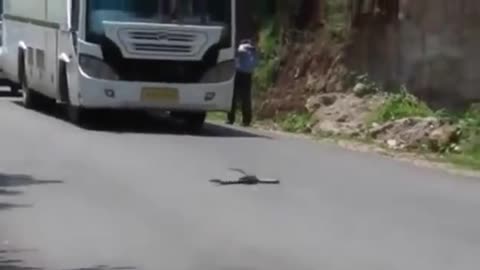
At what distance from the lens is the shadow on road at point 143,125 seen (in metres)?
27.7

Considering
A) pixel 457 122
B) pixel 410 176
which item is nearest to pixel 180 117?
pixel 457 122

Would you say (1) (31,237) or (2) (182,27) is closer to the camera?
(1) (31,237)

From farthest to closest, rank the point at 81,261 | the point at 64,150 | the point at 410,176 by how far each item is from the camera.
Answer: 1. the point at 64,150
2. the point at 410,176
3. the point at 81,261

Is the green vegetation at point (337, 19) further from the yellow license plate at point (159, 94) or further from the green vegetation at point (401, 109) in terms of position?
the yellow license plate at point (159, 94)

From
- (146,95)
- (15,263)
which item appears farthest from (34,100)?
(15,263)

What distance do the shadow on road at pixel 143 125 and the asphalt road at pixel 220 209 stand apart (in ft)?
7.78

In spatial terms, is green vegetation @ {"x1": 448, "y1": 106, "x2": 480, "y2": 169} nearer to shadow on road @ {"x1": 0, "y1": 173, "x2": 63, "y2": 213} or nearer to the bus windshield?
the bus windshield

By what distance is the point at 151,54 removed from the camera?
2708 centimetres

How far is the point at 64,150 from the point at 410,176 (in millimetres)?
5076

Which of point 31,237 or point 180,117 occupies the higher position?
point 31,237

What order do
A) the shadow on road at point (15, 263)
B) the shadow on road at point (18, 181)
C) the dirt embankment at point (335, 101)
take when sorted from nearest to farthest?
the shadow on road at point (15, 263)
the shadow on road at point (18, 181)
the dirt embankment at point (335, 101)

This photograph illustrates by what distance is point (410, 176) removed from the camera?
68.5 ft

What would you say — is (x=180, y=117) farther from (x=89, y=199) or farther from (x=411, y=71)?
(x=89, y=199)

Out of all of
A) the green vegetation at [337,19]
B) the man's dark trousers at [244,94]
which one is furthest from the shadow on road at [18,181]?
the green vegetation at [337,19]
